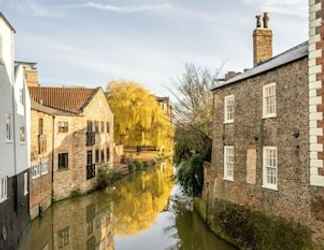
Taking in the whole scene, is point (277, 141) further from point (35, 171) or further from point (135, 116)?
point (135, 116)

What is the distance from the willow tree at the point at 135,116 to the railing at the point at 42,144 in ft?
79.0

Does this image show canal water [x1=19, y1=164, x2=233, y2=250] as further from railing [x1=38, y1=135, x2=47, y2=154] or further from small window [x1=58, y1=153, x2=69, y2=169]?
railing [x1=38, y1=135, x2=47, y2=154]

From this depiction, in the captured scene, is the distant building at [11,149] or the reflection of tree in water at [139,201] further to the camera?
the reflection of tree in water at [139,201]

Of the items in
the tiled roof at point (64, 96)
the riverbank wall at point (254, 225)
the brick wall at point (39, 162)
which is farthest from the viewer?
the tiled roof at point (64, 96)

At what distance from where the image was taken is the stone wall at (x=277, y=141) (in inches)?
452

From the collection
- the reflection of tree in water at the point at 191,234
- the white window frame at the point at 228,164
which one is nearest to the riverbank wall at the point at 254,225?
the reflection of tree in water at the point at 191,234

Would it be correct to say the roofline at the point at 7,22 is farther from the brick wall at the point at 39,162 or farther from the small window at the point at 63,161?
the small window at the point at 63,161

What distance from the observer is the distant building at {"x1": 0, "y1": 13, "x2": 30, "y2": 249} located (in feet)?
48.7

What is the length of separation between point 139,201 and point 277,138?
1760 cm

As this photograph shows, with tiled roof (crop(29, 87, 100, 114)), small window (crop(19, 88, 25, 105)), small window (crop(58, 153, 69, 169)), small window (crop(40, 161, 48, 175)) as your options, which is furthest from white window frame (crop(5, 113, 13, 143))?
tiled roof (crop(29, 87, 100, 114))

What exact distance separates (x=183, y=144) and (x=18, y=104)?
11143 millimetres

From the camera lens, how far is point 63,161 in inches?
1120

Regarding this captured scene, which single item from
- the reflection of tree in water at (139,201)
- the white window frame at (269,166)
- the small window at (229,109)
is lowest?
the reflection of tree in water at (139,201)

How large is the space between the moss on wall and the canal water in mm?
608
